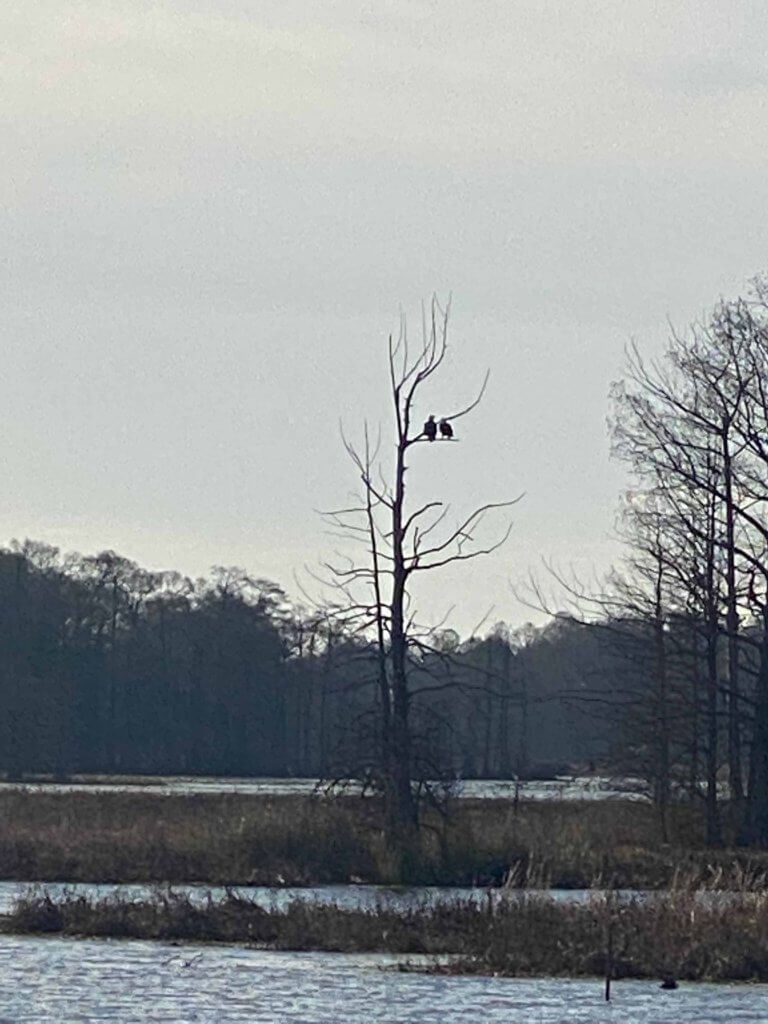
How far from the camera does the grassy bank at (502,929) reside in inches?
789

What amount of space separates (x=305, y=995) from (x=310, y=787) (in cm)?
6553

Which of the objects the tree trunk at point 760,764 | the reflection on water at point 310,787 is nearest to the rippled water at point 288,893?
the reflection on water at point 310,787

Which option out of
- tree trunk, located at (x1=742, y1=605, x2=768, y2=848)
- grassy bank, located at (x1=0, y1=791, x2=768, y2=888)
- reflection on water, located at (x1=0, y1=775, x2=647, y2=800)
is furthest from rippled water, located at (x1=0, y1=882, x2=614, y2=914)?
tree trunk, located at (x1=742, y1=605, x2=768, y2=848)

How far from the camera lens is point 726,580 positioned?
47156 millimetres

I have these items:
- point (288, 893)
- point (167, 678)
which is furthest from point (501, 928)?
point (167, 678)

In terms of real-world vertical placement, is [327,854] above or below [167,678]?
below

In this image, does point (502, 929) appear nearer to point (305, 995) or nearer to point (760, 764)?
point (305, 995)

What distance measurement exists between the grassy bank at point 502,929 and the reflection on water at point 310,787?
13.8 meters

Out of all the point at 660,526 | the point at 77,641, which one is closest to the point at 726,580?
the point at 660,526

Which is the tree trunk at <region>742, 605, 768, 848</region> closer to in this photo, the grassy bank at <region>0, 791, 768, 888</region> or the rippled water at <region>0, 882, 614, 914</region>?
the grassy bank at <region>0, 791, 768, 888</region>

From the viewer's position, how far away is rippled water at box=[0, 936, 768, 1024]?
16703mm

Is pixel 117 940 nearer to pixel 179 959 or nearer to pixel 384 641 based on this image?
pixel 179 959

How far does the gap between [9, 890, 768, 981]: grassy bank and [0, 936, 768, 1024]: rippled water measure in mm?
649

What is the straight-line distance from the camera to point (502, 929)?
71.8 ft
